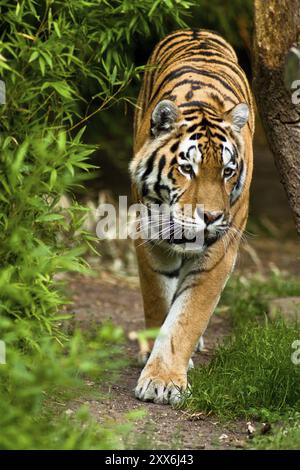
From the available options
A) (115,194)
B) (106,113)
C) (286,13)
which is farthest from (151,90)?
(115,194)

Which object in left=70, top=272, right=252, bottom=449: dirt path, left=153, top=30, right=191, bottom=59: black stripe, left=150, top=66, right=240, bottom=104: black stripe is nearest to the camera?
left=70, top=272, right=252, bottom=449: dirt path

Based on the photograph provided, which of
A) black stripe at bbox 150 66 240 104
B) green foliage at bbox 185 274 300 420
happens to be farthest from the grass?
black stripe at bbox 150 66 240 104

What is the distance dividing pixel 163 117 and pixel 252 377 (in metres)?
1.30

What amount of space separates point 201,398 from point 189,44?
85.9 inches

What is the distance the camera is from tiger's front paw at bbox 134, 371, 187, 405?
454 centimetres

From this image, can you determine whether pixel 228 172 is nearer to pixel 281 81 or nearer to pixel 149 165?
pixel 149 165

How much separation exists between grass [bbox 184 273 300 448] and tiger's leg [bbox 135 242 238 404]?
11 centimetres

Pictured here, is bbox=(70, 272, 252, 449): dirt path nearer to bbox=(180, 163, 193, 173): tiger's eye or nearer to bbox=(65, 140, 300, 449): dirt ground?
bbox=(65, 140, 300, 449): dirt ground

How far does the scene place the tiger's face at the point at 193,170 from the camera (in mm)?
4504

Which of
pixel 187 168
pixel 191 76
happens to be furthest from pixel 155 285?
pixel 191 76

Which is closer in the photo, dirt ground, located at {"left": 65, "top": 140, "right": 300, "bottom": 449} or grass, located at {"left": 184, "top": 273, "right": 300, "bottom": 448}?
dirt ground, located at {"left": 65, "top": 140, "right": 300, "bottom": 449}

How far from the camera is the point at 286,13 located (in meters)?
4.92

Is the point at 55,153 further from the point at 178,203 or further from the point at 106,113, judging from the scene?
the point at 106,113
